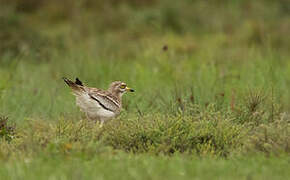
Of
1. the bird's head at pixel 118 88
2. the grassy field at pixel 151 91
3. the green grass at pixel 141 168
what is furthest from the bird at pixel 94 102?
the green grass at pixel 141 168

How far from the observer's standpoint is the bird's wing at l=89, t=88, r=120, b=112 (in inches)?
344

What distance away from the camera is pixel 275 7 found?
62.8 feet

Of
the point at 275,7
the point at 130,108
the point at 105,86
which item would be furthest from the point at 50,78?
the point at 275,7

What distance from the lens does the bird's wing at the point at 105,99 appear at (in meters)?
8.73

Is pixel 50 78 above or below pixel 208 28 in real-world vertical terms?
below

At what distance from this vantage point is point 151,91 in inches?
429

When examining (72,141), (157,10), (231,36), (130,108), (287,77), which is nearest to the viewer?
(72,141)

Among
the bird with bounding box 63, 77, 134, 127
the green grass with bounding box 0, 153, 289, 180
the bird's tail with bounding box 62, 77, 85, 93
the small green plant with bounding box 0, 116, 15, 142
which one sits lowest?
the green grass with bounding box 0, 153, 289, 180

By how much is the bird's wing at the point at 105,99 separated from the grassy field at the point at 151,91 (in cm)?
20

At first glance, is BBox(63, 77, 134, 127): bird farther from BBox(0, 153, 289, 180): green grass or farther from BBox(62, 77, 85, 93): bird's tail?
BBox(0, 153, 289, 180): green grass

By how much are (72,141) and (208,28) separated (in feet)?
36.9

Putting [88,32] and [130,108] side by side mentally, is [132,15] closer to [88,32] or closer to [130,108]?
[88,32]

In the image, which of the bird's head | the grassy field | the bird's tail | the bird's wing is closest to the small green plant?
the grassy field

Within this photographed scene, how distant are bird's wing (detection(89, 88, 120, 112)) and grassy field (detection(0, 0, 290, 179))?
20 centimetres
